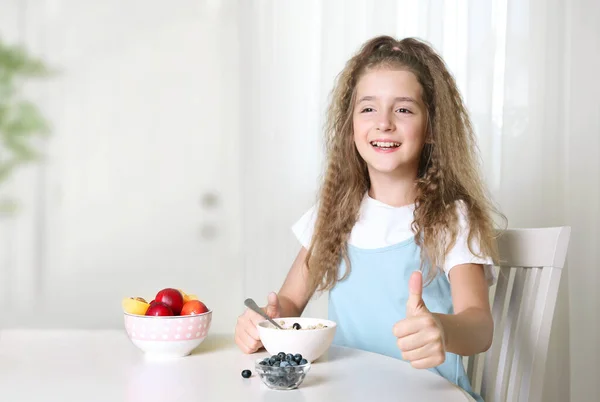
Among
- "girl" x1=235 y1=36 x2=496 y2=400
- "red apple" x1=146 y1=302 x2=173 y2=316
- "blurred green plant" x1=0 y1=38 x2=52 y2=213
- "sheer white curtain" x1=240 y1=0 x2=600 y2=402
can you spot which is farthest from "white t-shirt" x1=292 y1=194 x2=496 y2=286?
"blurred green plant" x1=0 y1=38 x2=52 y2=213

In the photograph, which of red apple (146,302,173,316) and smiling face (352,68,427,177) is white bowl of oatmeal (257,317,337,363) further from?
smiling face (352,68,427,177)

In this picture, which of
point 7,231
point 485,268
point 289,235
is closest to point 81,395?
point 485,268

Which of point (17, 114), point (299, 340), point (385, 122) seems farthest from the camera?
point (17, 114)

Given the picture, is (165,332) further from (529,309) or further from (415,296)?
(529,309)

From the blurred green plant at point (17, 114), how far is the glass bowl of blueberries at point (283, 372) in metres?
2.96

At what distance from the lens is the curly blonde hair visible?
1533 millimetres

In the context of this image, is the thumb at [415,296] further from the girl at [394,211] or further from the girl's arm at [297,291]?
the girl's arm at [297,291]

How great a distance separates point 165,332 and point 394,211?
61 cm

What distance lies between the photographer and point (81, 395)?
3.21 ft

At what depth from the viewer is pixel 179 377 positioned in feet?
3.59

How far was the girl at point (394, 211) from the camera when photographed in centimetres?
151

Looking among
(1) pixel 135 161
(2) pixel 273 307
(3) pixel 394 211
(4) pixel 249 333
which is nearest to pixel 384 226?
(3) pixel 394 211

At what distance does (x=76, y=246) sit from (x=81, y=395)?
9.12 ft

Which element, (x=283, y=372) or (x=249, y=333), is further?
(x=249, y=333)
